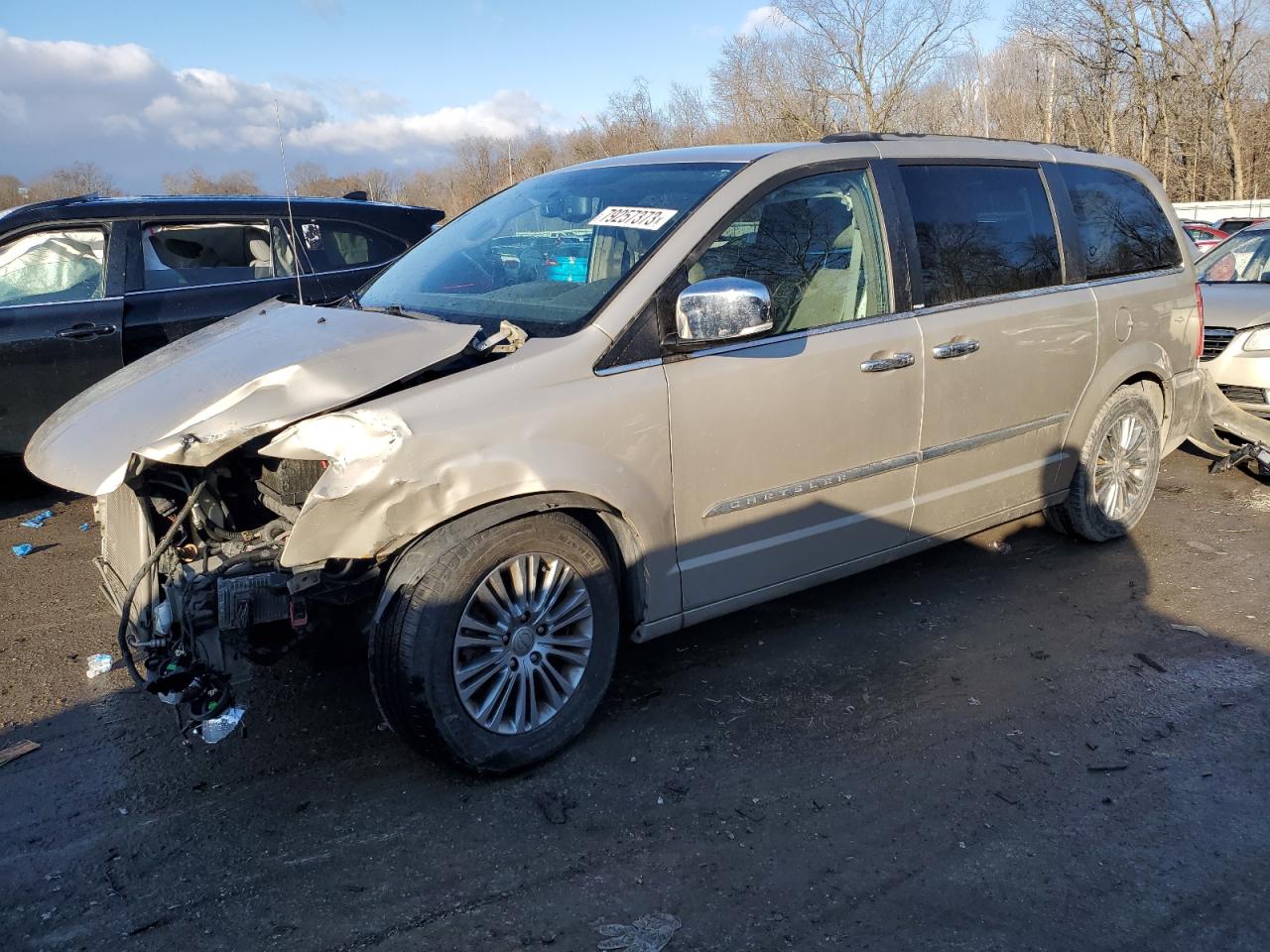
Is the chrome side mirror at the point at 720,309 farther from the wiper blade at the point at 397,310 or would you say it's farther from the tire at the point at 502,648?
the wiper blade at the point at 397,310

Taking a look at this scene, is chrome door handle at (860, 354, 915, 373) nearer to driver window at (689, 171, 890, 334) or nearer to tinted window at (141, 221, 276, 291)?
driver window at (689, 171, 890, 334)

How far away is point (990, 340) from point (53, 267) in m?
5.38

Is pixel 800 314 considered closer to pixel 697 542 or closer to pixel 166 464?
pixel 697 542

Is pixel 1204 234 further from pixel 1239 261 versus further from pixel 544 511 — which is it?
pixel 544 511

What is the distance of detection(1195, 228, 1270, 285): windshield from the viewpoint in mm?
7781

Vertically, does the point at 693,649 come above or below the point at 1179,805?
above

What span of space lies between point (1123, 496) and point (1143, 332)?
2.95 feet

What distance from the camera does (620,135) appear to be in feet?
103

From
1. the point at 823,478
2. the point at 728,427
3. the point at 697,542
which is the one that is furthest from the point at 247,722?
the point at 823,478

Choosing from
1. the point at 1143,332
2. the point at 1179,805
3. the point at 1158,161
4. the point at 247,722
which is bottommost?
the point at 1179,805

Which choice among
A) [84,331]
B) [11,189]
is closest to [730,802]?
[84,331]

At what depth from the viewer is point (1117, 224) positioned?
4.99 metres

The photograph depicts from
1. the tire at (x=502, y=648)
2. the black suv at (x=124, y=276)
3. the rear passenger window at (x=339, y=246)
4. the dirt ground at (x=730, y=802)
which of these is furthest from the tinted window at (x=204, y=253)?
the tire at (x=502, y=648)

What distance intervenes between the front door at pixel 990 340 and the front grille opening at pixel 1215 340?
295cm
